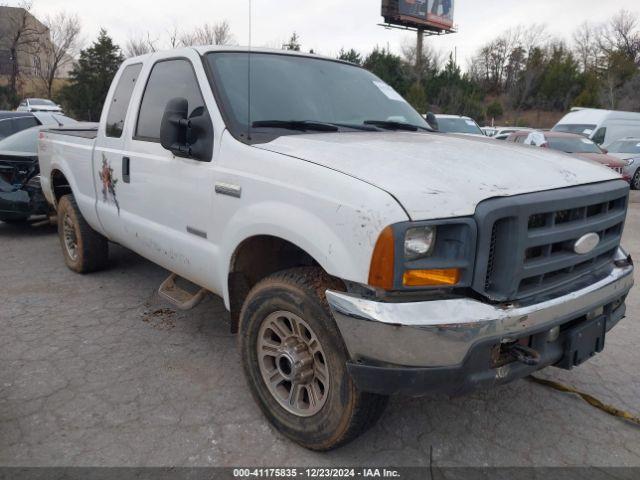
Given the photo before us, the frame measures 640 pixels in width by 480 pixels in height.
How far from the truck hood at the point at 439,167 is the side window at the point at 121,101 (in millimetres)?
1908

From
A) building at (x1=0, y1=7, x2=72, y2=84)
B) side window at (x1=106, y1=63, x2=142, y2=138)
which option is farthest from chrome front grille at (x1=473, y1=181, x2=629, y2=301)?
building at (x1=0, y1=7, x2=72, y2=84)

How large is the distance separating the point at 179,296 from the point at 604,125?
1763cm

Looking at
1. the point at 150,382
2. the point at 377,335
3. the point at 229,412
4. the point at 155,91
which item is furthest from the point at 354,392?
the point at 155,91

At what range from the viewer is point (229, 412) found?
2.98 meters

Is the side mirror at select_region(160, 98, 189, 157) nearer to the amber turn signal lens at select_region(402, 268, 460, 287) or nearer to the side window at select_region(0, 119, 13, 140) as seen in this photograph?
the amber turn signal lens at select_region(402, 268, 460, 287)

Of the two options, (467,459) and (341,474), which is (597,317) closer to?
(467,459)

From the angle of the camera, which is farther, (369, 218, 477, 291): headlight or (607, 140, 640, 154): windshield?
(607, 140, 640, 154): windshield

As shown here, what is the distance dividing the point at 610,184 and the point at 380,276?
1475mm

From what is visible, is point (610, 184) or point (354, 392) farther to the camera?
point (610, 184)

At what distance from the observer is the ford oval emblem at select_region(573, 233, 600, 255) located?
2.45m

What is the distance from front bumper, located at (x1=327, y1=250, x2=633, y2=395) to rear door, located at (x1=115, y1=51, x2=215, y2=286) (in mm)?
1261

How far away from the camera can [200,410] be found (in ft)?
9.84

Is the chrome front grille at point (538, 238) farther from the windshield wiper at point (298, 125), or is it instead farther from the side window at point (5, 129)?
the side window at point (5, 129)

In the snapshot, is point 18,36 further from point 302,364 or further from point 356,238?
point 356,238
